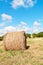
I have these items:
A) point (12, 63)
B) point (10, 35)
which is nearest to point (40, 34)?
point (10, 35)

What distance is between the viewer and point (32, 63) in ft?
29.2

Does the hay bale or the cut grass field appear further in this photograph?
the hay bale

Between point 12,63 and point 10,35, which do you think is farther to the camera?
point 10,35

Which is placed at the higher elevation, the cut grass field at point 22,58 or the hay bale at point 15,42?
the hay bale at point 15,42

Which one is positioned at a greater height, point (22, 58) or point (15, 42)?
point (15, 42)

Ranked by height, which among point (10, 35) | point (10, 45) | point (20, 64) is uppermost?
point (10, 35)

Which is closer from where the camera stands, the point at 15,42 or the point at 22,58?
the point at 22,58

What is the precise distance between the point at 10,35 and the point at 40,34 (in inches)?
703

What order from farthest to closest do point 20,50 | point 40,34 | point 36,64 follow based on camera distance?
1. point 40,34
2. point 20,50
3. point 36,64

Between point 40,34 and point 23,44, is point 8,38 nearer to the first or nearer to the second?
point 23,44

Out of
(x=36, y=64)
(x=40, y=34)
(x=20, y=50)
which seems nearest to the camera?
(x=36, y=64)

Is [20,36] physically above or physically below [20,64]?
above

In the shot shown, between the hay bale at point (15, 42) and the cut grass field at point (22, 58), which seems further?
the hay bale at point (15, 42)

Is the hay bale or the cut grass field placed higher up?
the hay bale
